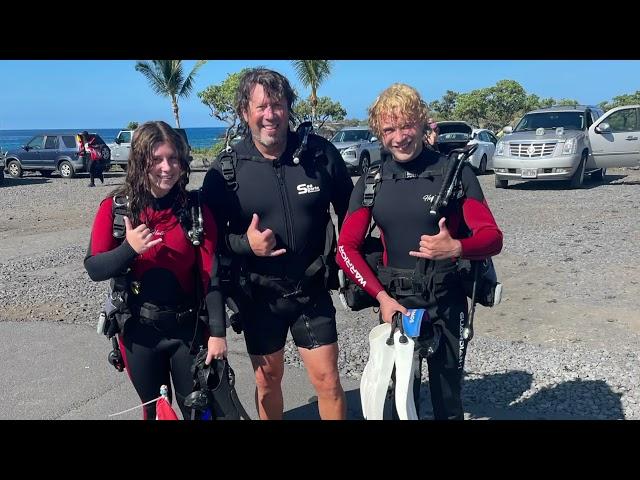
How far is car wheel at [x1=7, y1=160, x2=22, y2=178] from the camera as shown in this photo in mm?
24281

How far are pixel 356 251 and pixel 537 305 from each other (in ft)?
12.0


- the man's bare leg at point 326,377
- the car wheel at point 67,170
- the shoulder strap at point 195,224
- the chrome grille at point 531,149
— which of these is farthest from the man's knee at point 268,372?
the car wheel at point 67,170

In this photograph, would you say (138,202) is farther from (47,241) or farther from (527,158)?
(527,158)

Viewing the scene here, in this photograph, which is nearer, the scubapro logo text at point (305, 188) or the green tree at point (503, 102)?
the scubapro logo text at point (305, 188)

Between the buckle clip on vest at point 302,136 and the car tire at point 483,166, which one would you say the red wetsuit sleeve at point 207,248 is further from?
the car tire at point 483,166

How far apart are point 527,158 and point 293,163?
1298 cm

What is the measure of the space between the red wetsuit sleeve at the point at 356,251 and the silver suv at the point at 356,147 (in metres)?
17.6

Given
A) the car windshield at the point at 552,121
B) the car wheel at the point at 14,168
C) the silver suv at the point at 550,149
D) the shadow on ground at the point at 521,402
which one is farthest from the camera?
the car wheel at the point at 14,168

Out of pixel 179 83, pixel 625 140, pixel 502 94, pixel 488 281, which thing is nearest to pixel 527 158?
pixel 625 140

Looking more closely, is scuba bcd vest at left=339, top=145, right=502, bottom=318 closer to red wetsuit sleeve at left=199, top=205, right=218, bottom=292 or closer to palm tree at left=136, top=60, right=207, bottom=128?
red wetsuit sleeve at left=199, top=205, right=218, bottom=292

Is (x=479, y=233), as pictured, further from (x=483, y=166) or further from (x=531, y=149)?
(x=483, y=166)

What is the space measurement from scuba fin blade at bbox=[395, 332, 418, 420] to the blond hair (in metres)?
0.98

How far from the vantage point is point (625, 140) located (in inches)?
594

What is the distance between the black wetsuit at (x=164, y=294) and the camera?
278 cm
